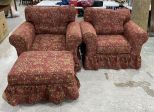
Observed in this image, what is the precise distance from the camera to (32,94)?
8.15 feet

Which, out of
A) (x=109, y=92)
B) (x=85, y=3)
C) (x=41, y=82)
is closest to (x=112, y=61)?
(x=109, y=92)

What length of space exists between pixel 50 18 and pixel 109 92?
153 centimetres

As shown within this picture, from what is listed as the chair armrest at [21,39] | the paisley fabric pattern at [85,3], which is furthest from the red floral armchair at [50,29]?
the paisley fabric pattern at [85,3]

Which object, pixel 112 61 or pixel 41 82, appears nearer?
pixel 41 82

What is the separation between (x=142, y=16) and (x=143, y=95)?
6.90 ft

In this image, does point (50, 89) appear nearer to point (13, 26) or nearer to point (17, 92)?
point (17, 92)

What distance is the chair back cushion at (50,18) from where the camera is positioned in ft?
11.6

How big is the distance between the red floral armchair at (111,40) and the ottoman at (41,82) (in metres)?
0.76

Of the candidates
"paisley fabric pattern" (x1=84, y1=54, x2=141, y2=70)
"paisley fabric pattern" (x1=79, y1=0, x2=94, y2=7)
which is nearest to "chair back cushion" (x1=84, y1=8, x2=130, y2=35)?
"paisley fabric pattern" (x1=84, y1=54, x2=141, y2=70)

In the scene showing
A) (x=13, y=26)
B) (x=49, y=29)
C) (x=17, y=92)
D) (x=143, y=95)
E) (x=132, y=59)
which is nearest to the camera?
(x=17, y=92)

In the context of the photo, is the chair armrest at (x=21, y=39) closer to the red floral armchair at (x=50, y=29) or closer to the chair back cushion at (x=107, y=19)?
the red floral armchair at (x=50, y=29)

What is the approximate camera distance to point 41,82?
2422mm

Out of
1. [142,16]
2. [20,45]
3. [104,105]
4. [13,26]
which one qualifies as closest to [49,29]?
[20,45]

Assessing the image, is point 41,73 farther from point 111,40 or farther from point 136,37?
point 136,37
